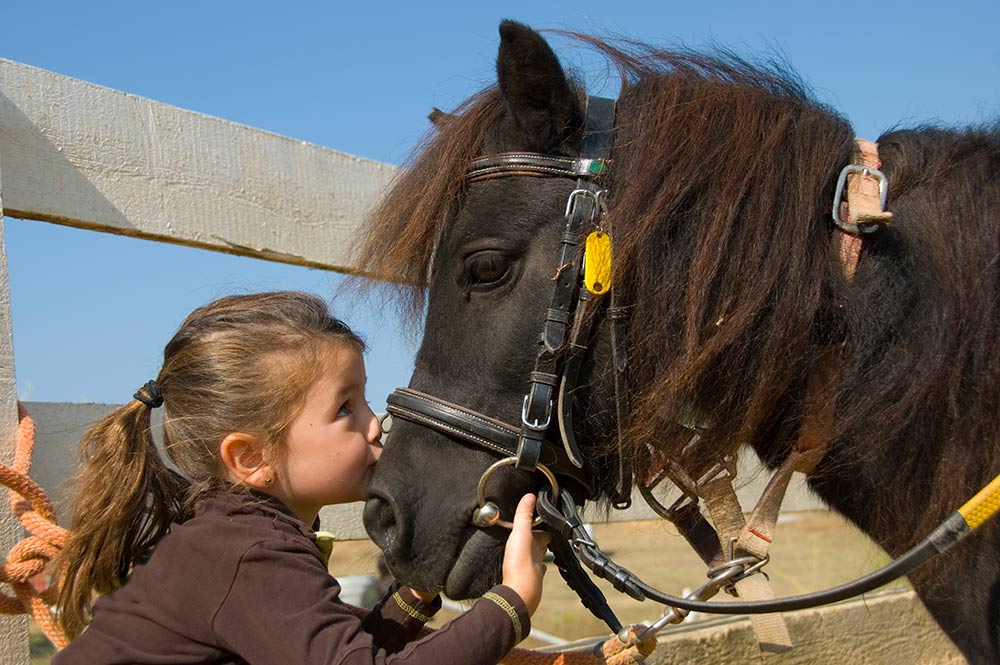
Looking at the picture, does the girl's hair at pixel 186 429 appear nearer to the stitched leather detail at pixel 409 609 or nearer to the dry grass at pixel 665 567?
the stitched leather detail at pixel 409 609

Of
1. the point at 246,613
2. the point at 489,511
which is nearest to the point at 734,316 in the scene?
the point at 489,511

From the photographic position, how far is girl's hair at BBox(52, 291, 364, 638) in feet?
5.48

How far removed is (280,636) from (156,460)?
0.54m

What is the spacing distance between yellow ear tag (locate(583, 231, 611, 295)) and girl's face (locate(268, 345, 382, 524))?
1.68 feet

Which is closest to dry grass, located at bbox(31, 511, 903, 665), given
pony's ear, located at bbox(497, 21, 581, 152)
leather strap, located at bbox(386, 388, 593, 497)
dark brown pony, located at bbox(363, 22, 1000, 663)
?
dark brown pony, located at bbox(363, 22, 1000, 663)

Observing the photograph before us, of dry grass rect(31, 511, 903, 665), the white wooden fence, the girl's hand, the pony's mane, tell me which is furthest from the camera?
dry grass rect(31, 511, 903, 665)

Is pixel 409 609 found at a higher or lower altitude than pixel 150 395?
lower

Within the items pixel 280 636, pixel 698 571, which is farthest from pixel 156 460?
pixel 698 571

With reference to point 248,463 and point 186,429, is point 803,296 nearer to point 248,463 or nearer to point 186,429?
point 248,463

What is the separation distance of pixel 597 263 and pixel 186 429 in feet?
2.83

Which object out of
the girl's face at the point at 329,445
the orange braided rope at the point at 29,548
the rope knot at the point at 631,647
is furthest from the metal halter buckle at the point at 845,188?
the orange braided rope at the point at 29,548

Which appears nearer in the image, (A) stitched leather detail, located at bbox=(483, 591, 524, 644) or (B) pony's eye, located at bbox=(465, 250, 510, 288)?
(A) stitched leather detail, located at bbox=(483, 591, 524, 644)

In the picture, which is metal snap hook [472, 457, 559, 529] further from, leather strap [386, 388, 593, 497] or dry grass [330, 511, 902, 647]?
dry grass [330, 511, 902, 647]

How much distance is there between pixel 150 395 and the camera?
67.5 inches
